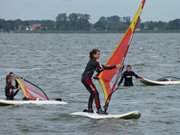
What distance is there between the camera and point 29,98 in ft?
67.8

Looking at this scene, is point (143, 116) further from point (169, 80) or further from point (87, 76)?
point (169, 80)

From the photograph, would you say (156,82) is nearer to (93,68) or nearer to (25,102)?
(25,102)

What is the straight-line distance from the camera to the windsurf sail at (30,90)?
20.3 meters

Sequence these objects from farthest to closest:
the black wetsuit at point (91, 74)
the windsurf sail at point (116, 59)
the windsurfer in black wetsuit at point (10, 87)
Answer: the windsurfer in black wetsuit at point (10, 87)
the windsurf sail at point (116, 59)
the black wetsuit at point (91, 74)

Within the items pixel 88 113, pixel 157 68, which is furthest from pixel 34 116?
pixel 157 68

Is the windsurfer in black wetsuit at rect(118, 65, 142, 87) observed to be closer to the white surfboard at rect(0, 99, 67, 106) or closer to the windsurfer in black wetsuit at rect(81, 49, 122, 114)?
the white surfboard at rect(0, 99, 67, 106)

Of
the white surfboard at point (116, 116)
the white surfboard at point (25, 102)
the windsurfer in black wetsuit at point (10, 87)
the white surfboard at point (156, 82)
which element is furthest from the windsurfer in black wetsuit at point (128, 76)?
the white surfboard at point (116, 116)

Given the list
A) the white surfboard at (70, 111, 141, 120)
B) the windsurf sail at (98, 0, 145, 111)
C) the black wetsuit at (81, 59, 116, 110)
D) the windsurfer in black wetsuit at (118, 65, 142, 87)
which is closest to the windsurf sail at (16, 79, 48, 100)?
the white surfboard at (70, 111, 141, 120)

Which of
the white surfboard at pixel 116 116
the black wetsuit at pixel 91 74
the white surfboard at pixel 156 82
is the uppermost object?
the black wetsuit at pixel 91 74

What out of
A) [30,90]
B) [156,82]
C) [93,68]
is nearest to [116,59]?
[93,68]

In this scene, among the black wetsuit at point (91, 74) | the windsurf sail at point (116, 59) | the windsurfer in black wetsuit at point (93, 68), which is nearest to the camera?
the windsurfer in black wetsuit at point (93, 68)

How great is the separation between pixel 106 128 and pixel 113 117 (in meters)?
1.04

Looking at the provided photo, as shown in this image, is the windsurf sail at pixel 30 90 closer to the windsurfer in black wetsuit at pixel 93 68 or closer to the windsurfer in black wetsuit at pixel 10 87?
the windsurfer in black wetsuit at pixel 10 87

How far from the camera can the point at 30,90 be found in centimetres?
2053
